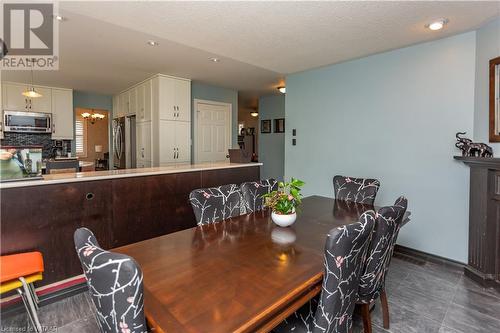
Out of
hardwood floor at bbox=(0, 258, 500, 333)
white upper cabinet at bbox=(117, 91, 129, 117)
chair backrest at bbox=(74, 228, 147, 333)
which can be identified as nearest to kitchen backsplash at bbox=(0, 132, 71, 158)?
white upper cabinet at bbox=(117, 91, 129, 117)

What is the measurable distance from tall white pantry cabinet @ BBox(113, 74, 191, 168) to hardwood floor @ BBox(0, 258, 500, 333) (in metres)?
2.77

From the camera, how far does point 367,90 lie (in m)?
3.47

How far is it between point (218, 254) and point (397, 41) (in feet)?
10.0

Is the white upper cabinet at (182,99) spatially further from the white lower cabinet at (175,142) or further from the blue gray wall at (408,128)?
the blue gray wall at (408,128)

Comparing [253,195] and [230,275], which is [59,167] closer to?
[253,195]

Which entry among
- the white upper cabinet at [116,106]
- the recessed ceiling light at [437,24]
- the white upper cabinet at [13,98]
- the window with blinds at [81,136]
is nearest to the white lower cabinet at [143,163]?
the white upper cabinet at [116,106]

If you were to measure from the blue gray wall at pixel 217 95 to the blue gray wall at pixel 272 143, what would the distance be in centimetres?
98

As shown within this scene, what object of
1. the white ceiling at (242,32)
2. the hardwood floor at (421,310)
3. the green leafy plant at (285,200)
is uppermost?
the white ceiling at (242,32)

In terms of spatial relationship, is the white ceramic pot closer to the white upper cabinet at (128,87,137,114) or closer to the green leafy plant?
the green leafy plant

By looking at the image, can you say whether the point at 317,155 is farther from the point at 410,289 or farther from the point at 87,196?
the point at 87,196

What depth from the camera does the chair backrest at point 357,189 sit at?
2.47 meters

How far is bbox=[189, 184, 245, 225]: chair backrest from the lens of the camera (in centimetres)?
191

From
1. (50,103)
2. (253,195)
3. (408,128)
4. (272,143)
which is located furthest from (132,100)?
(408,128)

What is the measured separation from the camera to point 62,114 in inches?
213
